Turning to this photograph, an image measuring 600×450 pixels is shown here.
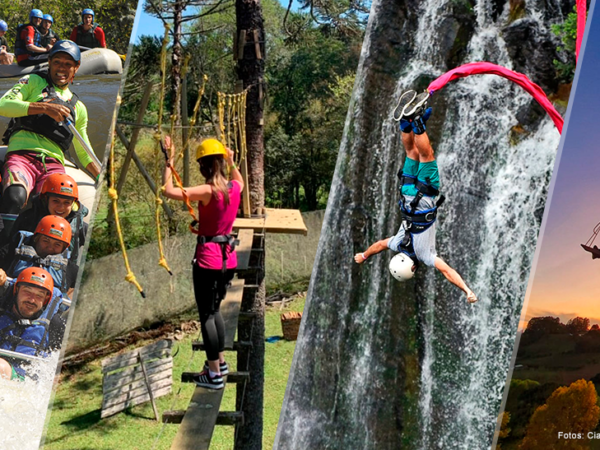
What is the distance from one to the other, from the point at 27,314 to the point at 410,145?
7.43 ft

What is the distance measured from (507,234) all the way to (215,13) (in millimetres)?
2057

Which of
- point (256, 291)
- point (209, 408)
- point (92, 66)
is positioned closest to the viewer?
point (209, 408)

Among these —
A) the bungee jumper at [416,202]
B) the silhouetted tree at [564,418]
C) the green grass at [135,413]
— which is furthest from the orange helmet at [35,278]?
the silhouetted tree at [564,418]

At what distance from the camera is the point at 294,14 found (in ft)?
11.7

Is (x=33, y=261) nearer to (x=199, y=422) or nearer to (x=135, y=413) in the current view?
(x=199, y=422)

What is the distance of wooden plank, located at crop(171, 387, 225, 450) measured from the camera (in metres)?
2.58

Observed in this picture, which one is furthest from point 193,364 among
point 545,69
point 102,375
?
point 545,69

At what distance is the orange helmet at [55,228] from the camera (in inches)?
138

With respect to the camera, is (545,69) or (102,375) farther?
(102,375)

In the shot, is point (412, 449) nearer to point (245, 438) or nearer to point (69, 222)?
point (245, 438)

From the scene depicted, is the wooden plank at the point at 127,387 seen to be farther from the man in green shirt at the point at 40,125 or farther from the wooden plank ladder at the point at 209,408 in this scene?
the man in green shirt at the point at 40,125

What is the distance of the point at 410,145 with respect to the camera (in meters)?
2.30

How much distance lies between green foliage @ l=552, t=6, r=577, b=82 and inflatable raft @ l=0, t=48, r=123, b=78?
2.26m

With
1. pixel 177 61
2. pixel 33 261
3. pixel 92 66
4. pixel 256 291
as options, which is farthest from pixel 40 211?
pixel 256 291
